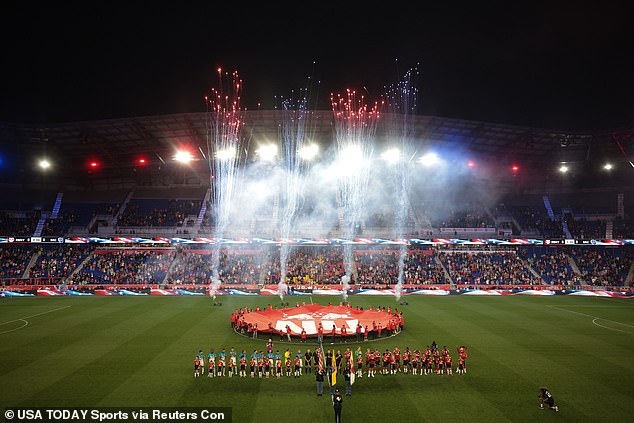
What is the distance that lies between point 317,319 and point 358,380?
28.0 feet

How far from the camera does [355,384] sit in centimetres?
1709

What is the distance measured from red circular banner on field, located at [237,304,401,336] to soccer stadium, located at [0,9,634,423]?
24 cm

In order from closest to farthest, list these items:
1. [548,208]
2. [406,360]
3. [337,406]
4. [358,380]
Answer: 1. [337,406]
2. [358,380]
3. [406,360]
4. [548,208]

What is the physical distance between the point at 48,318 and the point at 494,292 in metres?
39.6

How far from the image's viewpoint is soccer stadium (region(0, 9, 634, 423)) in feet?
52.9

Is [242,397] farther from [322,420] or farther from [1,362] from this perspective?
[1,362]

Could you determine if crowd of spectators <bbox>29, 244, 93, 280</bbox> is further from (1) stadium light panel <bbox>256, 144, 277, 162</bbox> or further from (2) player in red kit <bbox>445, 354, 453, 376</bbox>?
(2) player in red kit <bbox>445, 354, 453, 376</bbox>

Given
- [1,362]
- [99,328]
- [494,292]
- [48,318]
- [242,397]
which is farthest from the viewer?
[494,292]

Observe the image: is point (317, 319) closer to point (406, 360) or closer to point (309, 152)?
point (406, 360)

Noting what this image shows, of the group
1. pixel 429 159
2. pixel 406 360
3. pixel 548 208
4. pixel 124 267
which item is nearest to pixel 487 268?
pixel 429 159

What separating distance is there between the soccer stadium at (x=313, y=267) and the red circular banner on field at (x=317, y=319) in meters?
0.24

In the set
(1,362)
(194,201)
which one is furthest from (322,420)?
(194,201)

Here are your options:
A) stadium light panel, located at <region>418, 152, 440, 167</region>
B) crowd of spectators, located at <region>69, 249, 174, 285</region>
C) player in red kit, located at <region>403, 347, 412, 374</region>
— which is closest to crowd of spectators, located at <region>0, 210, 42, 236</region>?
crowd of spectators, located at <region>69, 249, 174, 285</region>

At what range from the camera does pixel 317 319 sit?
85.1 feet
